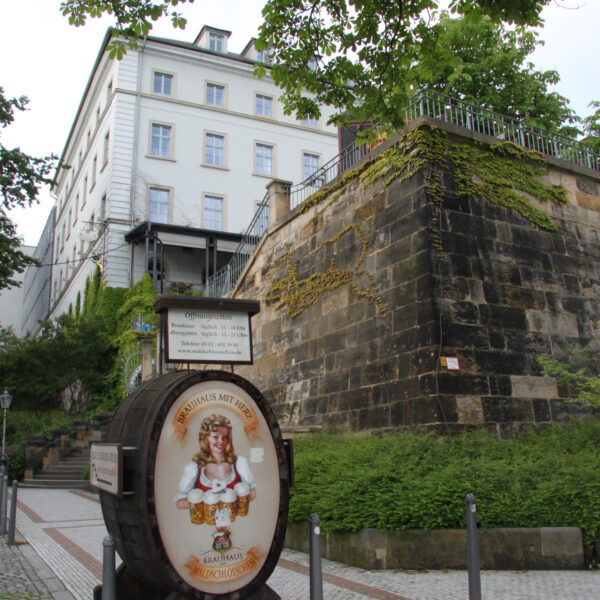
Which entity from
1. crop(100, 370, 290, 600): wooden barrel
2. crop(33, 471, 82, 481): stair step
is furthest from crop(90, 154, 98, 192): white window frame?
crop(100, 370, 290, 600): wooden barrel

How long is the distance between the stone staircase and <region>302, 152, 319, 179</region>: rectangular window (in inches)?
795

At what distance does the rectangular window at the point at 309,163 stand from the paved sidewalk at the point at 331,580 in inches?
1105

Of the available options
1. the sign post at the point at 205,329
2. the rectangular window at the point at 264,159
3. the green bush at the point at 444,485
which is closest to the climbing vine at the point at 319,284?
the green bush at the point at 444,485

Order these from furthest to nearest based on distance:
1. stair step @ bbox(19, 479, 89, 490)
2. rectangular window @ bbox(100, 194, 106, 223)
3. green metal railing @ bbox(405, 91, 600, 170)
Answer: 1. rectangular window @ bbox(100, 194, 106, 223)
2. stair step @ bbox(19, 479, 89, 490)
3. green metal railing @ bbox(405, 91, 600, 170)

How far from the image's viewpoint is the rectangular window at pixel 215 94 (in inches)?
1283

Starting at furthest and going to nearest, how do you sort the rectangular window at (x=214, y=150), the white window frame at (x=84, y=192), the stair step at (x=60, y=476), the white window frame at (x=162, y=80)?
1. the white window frame at (x=84, y=192)
2. the rectangular window at (x=214, y=150)
3. the white window frame at (x=162, y=80)
4. the stair step at (x=60, y=476)

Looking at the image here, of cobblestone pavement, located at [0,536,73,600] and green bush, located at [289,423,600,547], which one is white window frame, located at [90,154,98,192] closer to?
cobblestone pavement, located at [0,536,73,600]

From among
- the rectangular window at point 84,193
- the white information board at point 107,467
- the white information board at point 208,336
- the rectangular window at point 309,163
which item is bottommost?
the white information board at point 107,467

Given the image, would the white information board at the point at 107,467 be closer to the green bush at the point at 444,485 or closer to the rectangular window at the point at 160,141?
the green bush at the point at 444,485

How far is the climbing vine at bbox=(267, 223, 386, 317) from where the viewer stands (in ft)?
36.7

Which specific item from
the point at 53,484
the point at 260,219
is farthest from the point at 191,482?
the point at 53,484

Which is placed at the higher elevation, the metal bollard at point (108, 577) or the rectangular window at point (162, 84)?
the rectangular window at point (162, 84)

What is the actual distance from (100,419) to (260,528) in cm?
1748

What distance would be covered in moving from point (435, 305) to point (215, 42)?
30201mm
